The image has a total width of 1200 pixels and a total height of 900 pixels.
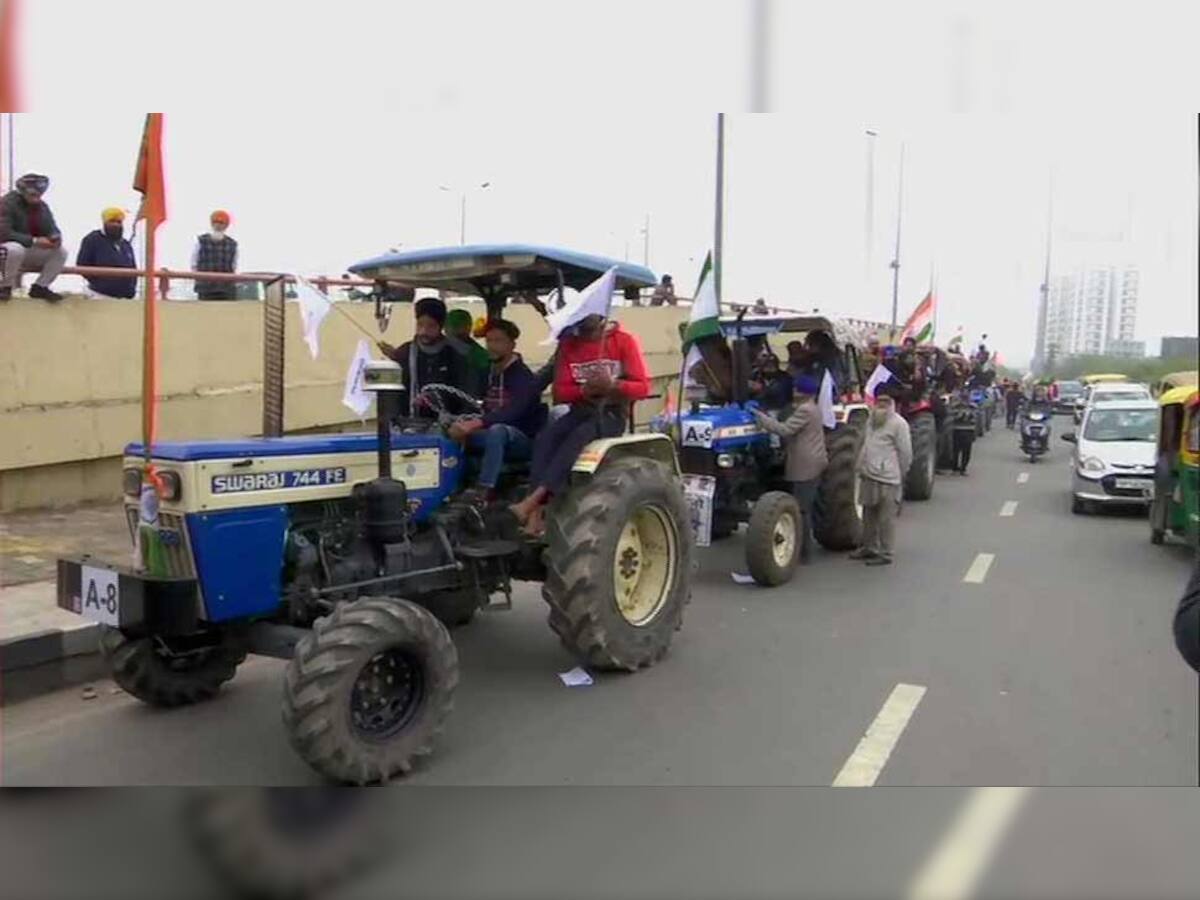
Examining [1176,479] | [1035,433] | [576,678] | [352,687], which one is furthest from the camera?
[1035,433]

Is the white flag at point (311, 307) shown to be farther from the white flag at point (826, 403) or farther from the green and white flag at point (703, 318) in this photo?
the white flag at point (826, 403)

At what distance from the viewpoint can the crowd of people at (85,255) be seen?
19.8 feet

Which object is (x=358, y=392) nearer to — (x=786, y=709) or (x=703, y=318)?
(x=786, y=709)

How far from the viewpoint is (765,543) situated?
8047 millimetres

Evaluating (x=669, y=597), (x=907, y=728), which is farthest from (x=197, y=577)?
(x=907, y=728)

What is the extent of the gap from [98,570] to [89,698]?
143 centimetres

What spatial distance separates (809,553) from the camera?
9.12m

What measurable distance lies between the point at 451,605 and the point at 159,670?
5.38 feet

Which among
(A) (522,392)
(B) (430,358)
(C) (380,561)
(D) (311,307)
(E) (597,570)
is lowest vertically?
(E) (597,570)

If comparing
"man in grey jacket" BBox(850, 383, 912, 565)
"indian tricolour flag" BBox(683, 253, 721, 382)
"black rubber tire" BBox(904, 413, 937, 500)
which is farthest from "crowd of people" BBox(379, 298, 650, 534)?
"black rubber tire" BBox(904, 413, 937, 500)

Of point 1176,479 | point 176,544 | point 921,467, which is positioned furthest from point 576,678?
point 921,467

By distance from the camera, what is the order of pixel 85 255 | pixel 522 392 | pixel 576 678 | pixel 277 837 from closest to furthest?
1. pixel 277 837
2. pixel 576 678
3. pixel 522 392
4. pixel 85 255

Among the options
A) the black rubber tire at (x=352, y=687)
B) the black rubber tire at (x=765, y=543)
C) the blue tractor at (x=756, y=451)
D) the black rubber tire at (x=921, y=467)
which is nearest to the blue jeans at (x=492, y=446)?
the black rubber tire at (x=352, y=687)

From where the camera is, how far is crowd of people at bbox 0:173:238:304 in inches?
237
